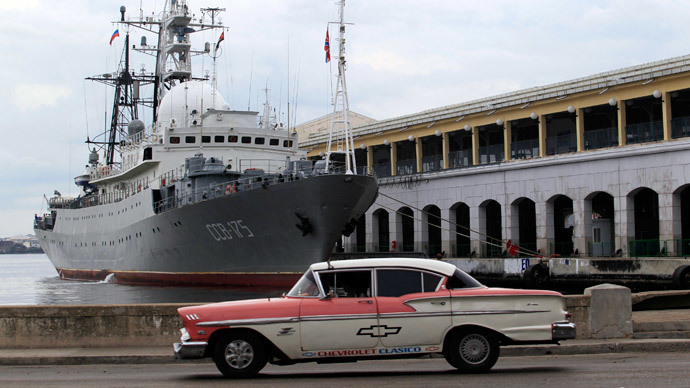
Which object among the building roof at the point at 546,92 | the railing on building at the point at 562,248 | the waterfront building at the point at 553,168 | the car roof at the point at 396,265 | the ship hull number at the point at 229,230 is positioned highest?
the building roof at the point at 546,92

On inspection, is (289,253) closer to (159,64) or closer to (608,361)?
(608,361)

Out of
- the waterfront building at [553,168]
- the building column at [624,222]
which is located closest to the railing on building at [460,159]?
the waterfront building at [553,168]

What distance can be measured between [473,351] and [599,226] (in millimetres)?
33206

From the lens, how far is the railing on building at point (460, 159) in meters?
49.8

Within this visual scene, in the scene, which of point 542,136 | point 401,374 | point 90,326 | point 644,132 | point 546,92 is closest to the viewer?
point 401,374

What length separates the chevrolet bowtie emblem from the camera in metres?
11.3

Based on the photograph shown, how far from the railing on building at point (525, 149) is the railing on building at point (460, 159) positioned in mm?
3862

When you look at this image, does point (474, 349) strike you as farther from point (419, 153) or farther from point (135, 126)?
point (135, 126)

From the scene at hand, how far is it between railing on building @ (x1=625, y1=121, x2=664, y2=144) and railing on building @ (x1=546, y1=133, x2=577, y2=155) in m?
2.93

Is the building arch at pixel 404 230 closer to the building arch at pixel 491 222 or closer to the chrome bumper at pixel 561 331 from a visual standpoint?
the building arch at pixel 491 222

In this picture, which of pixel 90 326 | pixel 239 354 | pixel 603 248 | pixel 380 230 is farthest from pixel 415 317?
pixel 380 230

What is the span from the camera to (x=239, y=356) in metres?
11.5

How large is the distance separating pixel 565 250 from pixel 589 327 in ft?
98.2

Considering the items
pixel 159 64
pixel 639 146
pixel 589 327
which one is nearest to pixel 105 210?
pixel 159 64
